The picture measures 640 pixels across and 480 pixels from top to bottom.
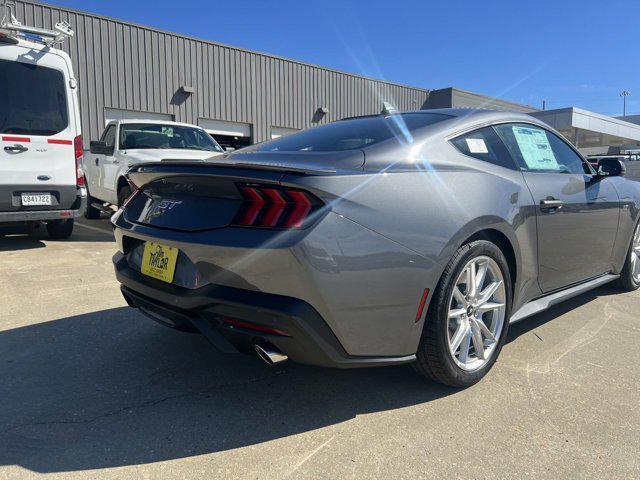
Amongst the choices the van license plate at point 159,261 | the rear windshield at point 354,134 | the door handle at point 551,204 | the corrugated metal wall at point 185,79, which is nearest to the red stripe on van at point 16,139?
the rear windshield at point 354,134

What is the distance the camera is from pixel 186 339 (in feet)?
10.5

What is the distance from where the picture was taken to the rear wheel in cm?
446

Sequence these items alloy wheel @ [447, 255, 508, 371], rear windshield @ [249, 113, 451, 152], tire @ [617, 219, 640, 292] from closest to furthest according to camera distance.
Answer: alloy wheel @ [447, 255, 508, 371] < rear windshield @ [249, 113, 451, 152] < tire @ [617, 219, 640, 292]

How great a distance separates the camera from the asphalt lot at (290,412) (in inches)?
77.6

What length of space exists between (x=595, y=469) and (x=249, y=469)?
1345 millimetres

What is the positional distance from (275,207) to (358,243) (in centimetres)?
37

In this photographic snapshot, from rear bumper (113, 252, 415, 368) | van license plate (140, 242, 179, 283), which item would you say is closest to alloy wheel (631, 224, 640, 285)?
rear bumper (113, 252, 415, 368)

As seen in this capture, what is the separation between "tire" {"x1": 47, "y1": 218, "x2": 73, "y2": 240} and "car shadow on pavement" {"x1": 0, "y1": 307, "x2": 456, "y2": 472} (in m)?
4.01

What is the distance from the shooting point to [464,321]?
2582 millimetres

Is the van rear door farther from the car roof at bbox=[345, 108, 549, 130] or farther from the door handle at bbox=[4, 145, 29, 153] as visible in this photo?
the car roof at bbox=[345, 108, 549, 130]

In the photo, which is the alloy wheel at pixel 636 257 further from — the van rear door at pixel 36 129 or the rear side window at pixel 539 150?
the van rear door at pixel 36 129

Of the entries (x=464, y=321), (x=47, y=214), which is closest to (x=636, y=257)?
(x=464, y=321)

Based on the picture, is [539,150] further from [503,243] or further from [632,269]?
[632,269]

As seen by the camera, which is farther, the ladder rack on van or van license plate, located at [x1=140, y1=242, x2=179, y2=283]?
the ladder rack on van
